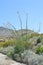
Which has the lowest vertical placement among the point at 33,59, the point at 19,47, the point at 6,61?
the point at 6,61

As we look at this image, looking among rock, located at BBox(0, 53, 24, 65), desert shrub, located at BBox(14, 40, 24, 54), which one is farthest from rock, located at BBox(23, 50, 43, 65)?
desert shrub, located at BBox(14, 40, 24, 54)

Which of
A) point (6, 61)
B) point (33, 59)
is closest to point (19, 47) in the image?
point (6, 61)

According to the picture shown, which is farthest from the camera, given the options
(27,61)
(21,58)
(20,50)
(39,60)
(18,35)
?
(18,35)

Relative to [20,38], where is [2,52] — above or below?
below

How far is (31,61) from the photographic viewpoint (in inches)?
541

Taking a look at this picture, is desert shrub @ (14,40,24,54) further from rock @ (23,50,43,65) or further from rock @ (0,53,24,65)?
rock @ (23,50,43,65)

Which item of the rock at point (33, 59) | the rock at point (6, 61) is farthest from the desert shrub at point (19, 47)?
the rock at point (33, 59)

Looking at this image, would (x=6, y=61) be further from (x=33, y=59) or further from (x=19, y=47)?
(x=19, y=47)

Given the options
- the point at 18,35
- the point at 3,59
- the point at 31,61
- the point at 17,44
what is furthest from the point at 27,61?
the point at 18,35

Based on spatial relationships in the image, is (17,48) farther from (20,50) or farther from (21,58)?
(21,58)

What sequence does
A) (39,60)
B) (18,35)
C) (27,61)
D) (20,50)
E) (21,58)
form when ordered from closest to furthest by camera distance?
1. (39,60)
2. (27,61)
3. (21,58)
4. (20,50)
5. (18,35)

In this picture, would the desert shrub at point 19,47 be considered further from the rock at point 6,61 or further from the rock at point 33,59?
the rock at point 33,59

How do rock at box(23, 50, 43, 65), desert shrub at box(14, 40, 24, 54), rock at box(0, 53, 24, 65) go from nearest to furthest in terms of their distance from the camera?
rock at box(23, 50, 43, 65) → rock at box(0, 53, 24, 65) → desert shrub at box(14, 40, 24, 54)

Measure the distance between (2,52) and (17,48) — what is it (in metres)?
1.87
